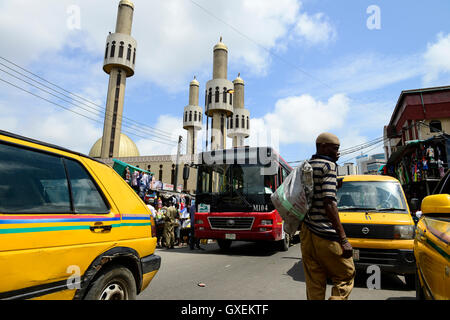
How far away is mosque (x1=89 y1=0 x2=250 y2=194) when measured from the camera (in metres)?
48.0

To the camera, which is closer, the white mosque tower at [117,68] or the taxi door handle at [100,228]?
the taxi door handle at [100,228]

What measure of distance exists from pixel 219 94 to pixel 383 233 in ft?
192

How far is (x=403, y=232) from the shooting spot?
16.3 feet

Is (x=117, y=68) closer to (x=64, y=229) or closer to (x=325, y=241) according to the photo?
(x=64, y=229)

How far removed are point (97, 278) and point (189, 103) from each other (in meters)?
70.5

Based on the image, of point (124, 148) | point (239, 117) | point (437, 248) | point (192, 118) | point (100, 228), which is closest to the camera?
point (437, 248)

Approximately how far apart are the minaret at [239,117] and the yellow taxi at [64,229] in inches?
2740

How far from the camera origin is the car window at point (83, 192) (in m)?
2.67

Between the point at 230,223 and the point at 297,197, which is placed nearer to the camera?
the point at 297,197

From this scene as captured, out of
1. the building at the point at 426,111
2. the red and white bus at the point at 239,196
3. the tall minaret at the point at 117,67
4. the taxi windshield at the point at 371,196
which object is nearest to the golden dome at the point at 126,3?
the tall minaret at the point at 117,67

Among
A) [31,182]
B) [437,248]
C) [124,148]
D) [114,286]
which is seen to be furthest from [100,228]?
[124,148]

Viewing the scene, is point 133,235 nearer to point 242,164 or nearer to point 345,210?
point 345,210

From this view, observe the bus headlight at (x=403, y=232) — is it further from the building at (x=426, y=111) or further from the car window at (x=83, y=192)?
the building at (x=426, y=111)
